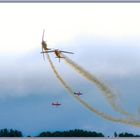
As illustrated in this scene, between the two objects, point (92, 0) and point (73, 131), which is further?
point (73, 131)

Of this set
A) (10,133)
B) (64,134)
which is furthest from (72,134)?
(10,133)

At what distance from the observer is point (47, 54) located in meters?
17.9

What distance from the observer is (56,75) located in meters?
17.8

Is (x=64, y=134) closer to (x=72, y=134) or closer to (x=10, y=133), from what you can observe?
(x=72, y=134)

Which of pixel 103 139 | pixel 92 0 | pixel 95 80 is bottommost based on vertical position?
pixel 103 139

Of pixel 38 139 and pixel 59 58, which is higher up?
pixel 59 58

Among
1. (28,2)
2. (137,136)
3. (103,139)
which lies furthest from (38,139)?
(28,2)

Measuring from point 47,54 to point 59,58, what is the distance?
0.54m

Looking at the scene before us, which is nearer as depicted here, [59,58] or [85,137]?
[85,137]

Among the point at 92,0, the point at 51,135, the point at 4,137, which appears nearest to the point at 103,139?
the point at 51,135

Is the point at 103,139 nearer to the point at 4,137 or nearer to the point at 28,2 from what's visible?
the point at 4,137

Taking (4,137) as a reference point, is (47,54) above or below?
→ above

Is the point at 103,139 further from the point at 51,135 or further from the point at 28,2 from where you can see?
the point at 28,2

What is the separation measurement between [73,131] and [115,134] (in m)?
1.33
